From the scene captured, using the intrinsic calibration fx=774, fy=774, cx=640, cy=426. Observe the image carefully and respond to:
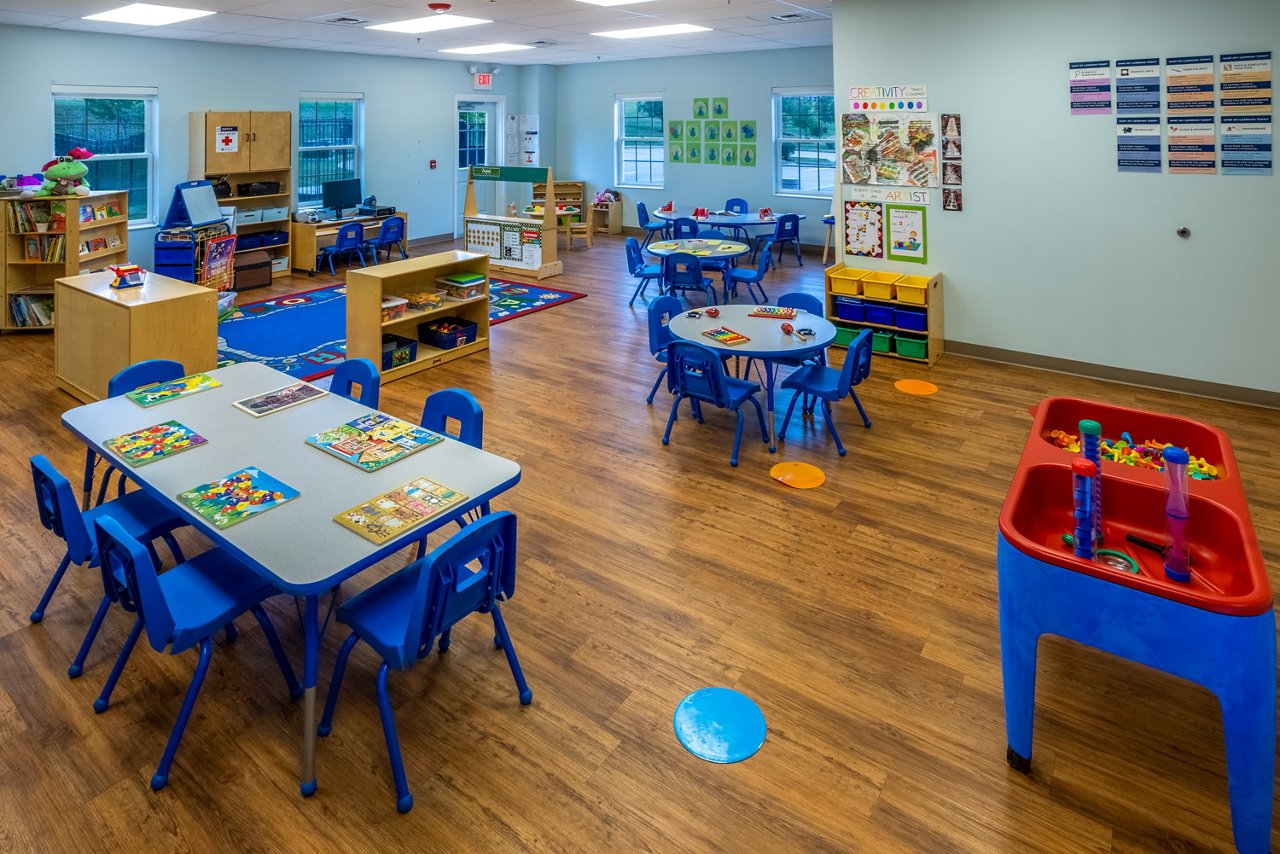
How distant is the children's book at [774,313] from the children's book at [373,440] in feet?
9.40

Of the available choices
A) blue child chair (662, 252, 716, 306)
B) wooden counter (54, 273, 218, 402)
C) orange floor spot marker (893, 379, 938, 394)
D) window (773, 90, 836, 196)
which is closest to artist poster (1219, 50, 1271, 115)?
orange floor spot marker (893, 379, 938, 394)

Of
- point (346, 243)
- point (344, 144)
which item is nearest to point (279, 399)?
point (346, 243)

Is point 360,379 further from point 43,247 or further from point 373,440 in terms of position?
point 43,247

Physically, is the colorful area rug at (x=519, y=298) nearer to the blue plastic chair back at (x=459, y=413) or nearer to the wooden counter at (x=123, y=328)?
the wooden counter at (x=123, y=328)

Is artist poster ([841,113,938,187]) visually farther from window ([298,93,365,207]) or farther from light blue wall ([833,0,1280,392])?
window ([298,93,365,207])

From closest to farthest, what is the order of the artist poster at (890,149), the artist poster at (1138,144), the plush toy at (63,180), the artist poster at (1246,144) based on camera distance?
1. the artist poster at (1246,144)
2. the artist poster at (1138,144)
3. the artist poster at (890,149)
4. the plush toy at (63,180)

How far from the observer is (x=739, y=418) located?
4551 mm

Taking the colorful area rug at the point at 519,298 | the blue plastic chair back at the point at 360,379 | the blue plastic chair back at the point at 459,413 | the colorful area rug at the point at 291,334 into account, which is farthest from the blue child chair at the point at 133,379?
the colorful area rug at the point at 519,298

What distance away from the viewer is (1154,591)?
198cm

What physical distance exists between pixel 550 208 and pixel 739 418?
226 inches

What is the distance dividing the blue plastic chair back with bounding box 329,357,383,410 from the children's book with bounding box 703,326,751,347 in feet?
6.65

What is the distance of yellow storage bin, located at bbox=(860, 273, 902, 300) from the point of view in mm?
6301

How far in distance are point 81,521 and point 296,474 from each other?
2.18ft

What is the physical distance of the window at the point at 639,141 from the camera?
12.2 m
